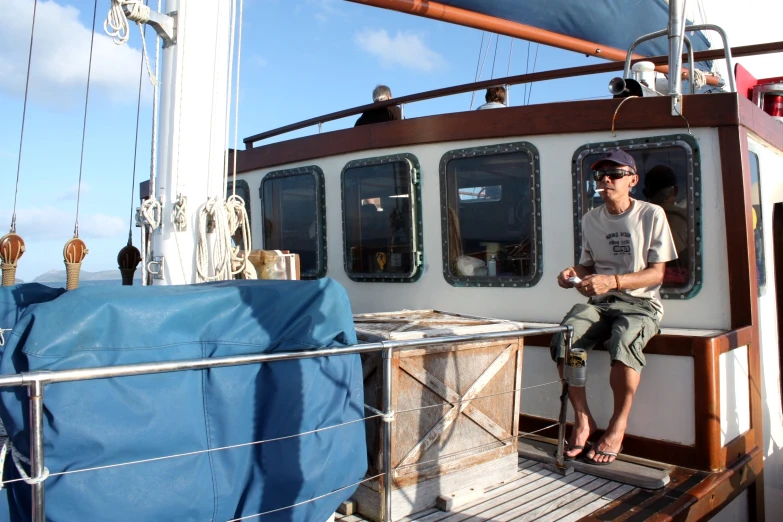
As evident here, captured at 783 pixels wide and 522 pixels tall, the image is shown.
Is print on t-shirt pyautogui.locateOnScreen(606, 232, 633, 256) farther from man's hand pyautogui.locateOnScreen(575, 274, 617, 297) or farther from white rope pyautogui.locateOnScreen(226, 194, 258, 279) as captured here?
white rope pyautogui.locateOnScreen(226, 194, 258, 279)

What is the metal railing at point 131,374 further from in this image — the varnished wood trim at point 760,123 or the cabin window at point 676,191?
the varnished wood trim at point 760,123

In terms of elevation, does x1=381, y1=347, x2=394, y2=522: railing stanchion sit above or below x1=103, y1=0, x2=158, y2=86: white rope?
below

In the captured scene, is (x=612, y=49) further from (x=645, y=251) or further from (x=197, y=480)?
(x=197, y=480)

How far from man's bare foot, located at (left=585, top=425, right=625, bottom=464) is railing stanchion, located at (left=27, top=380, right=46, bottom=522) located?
2962 millimetres

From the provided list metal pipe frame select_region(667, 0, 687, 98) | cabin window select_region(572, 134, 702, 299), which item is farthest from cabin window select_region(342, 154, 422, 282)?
metal pipe frame select_region(667, 0, 687, 98)

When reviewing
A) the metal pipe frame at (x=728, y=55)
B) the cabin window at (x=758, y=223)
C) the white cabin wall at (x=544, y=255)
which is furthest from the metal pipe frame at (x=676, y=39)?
the cabin window at (x=758, y=223)

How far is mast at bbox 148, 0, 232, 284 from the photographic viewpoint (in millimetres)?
3396

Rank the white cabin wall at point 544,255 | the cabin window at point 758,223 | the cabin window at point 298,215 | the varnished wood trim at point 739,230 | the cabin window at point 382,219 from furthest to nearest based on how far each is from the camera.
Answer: the cabin window at point 298,215
the cabin window at point 382,219
the cabin window at point 758,223
the white cabin wall at point 544,255
the varnished wood trim at point 739,230

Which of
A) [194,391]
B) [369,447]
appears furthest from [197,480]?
[369,447]

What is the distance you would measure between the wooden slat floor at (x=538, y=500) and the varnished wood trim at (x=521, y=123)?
7.51 ft

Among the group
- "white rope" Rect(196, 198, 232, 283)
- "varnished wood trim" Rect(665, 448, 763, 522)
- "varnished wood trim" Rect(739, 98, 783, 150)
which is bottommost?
"varnished wood trim" Rect(665, 448, 763, 522)

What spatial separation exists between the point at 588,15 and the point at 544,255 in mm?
3812

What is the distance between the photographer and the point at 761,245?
5.03 m

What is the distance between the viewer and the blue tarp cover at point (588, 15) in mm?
6664
